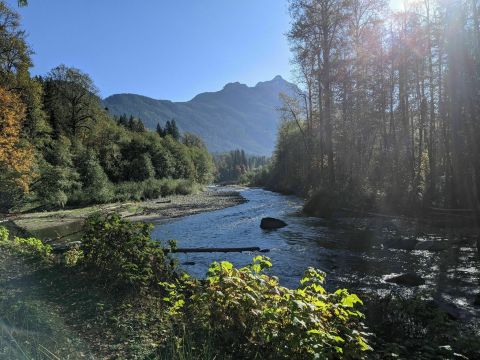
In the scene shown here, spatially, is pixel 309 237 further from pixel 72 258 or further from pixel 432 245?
→ pixel 72 258

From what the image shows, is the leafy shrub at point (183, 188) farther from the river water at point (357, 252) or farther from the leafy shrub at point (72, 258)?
the leafy shrub at point (72, 258)

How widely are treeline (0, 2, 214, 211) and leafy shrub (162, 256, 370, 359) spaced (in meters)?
27.6

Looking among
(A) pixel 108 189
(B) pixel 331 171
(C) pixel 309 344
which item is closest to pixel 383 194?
(B) pixel 331 171

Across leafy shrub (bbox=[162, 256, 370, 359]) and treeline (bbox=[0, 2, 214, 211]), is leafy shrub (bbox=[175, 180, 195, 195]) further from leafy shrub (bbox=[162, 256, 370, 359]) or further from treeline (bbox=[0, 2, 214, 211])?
leafy shrub (bbox=[162, 256, 370, 359])

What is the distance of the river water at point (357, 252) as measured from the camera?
1068 cm

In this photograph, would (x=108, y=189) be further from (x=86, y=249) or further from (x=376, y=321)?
(x=376, y=321)

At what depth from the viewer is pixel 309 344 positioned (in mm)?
3357

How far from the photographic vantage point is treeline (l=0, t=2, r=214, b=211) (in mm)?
30750

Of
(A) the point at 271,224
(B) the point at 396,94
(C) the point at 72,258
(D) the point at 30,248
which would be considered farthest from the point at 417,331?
(B) the point at 396,94

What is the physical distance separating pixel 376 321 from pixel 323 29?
24.1 metres

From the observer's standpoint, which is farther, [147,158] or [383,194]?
[147,158]

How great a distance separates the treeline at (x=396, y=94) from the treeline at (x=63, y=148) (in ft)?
79.0

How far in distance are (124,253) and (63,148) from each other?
139ft

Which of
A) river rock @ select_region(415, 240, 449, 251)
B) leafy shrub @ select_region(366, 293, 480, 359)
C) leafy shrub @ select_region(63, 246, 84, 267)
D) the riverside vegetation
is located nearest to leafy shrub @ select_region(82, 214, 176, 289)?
the riverside vegetation
